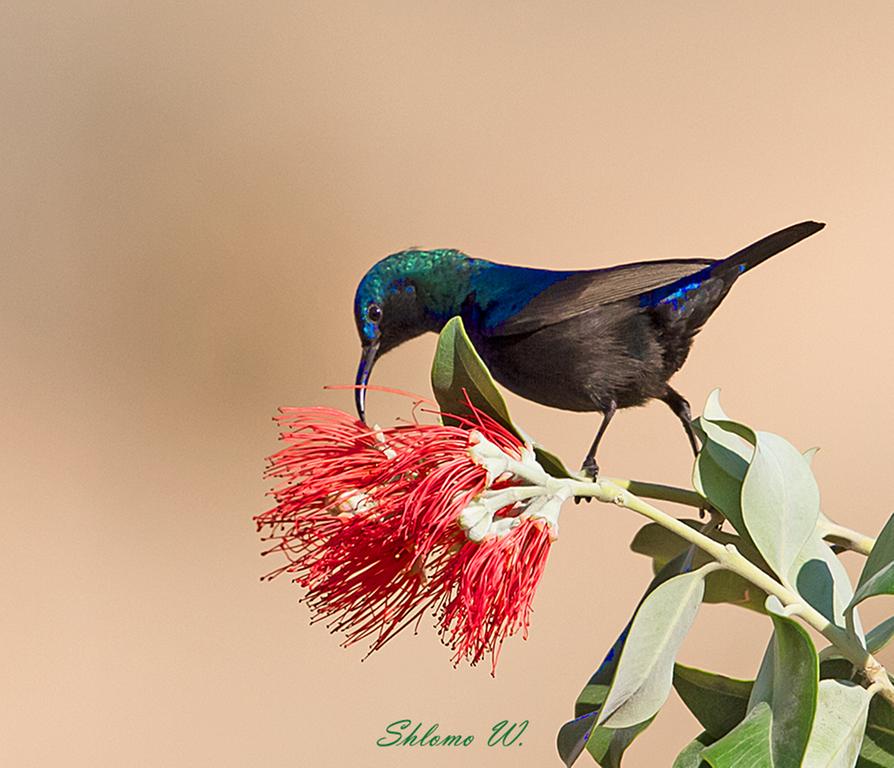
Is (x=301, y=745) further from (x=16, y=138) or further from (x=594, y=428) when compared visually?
(x=16, y=138)

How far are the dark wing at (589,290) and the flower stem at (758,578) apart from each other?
297 millimetres

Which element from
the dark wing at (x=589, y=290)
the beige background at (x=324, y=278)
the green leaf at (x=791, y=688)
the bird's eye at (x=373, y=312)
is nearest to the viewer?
the green leaf at (x=791, y=688)

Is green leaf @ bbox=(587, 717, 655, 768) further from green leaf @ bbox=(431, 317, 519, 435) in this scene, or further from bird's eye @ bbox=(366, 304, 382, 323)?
bird's eye @ bbox=(366, 304, 382, 323)

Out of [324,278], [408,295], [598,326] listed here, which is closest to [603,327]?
[598,326]

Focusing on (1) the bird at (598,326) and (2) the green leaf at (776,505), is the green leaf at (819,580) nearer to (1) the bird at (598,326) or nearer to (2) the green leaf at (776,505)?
(2) the green leaf at (776,505)

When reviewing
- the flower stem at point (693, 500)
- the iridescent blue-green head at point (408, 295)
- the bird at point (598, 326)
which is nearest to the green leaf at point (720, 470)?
the flower stem at point (693, 500)

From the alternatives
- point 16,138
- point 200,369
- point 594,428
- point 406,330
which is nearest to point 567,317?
point 406,330

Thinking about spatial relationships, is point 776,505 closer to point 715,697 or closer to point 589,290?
point 715,697

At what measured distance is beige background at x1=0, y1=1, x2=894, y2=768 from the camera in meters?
1.43

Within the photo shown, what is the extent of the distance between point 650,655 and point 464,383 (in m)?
0.13

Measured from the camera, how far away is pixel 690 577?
1.32 feet

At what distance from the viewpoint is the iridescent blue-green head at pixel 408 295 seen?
782mm

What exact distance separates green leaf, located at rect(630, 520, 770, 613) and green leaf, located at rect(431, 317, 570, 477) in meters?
0.09

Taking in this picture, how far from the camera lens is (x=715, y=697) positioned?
47cm
